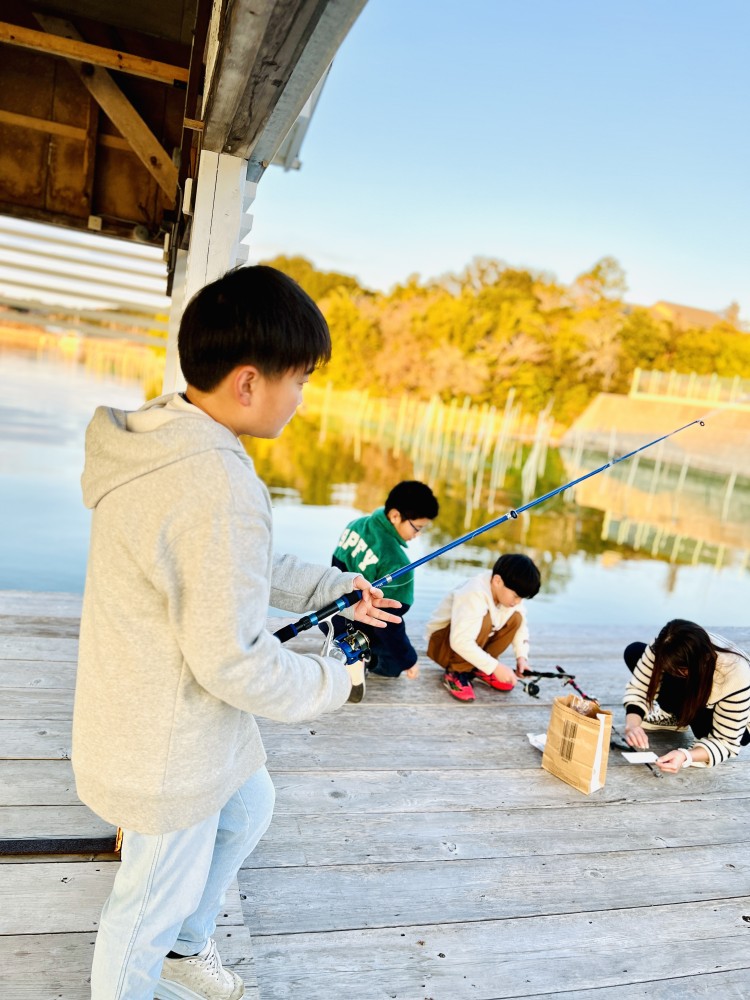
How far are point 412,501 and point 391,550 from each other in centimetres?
23

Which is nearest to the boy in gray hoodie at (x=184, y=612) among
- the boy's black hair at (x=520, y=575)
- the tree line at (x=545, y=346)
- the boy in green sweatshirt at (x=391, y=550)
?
the boy in green sweatshirt at (x=391, y=550)

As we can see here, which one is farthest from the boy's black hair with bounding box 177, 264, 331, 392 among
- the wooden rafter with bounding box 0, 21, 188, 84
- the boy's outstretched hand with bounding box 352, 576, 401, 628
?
the wooden rafter with bounding box 0, 21, 188, 84

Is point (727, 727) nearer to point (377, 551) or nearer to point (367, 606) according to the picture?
point (377, 551)

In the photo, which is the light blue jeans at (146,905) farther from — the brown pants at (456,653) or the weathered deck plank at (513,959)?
the brown pants at (456,653)

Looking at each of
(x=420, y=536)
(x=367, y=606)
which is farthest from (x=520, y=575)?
(x=420, y=536)

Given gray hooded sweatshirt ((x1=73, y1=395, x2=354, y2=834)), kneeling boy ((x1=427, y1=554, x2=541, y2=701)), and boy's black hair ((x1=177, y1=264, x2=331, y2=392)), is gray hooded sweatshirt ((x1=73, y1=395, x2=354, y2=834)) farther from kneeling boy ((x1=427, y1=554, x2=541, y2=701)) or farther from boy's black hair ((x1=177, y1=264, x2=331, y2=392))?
kneeling boy ((x1=427, y1=554, x2=541, y2=701))

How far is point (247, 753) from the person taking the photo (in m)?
1.11

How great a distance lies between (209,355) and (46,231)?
7683mm

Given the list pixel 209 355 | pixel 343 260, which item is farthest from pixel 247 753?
pixel 343 260

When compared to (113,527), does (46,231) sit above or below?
above

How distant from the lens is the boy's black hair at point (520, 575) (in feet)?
9.55

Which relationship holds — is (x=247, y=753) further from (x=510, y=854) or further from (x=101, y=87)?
(x=101, y=87)

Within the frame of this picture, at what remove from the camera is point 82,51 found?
2.46 metres

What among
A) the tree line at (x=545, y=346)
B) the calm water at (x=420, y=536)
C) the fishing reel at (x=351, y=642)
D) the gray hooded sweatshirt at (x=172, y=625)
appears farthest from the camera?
the tree line at (x=545, y=346)
